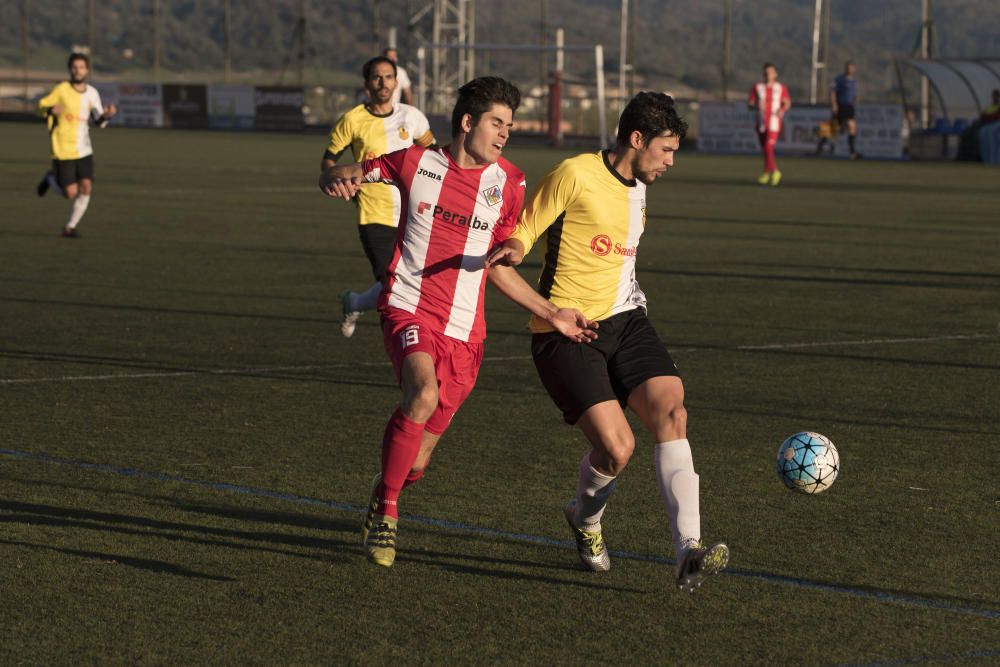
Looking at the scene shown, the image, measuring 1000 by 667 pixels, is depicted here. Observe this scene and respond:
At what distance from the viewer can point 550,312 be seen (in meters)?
6.03

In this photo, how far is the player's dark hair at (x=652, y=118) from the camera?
6.11 meters

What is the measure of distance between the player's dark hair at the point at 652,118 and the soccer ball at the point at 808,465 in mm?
1515

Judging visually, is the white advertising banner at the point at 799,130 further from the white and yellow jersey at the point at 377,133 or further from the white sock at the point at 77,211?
the white and yellow jersey at the point at 377,133

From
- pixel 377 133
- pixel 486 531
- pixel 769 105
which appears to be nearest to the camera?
pixel 486 531

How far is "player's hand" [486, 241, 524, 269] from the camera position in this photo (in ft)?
19.9

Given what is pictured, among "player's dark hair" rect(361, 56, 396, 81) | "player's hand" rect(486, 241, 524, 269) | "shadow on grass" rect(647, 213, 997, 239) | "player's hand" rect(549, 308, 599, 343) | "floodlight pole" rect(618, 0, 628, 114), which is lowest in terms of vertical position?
"shadow on grass" rect(647, 213, 997, 239)

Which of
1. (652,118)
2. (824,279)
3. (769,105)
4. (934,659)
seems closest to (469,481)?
(652,118)

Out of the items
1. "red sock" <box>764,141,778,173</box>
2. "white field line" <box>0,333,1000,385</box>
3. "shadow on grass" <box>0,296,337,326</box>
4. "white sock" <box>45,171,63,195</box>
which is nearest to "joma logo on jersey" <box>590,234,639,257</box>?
"white field line" <box>0,333,1000,385</box>

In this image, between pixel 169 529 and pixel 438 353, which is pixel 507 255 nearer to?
pixel 438 353

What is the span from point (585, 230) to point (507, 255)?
42 cm

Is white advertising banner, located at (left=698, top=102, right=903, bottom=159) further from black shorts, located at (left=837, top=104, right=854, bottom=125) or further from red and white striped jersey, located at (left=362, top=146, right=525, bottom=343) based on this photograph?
red and white striped jersey, located at (left=362, top=146, right=525, bottom=343)

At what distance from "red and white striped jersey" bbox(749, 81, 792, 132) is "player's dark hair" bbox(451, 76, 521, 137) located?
1022 inches

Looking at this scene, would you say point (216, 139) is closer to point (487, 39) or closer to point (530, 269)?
point (530, 269)

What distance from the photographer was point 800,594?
588 cm
